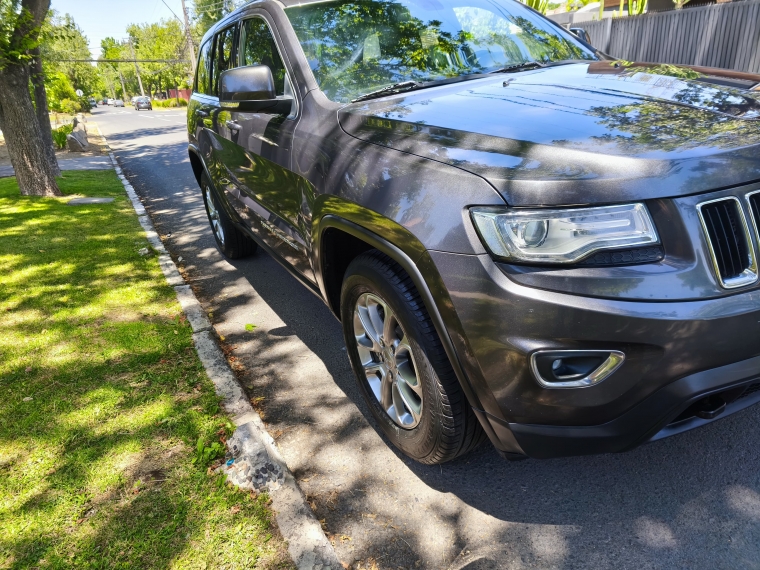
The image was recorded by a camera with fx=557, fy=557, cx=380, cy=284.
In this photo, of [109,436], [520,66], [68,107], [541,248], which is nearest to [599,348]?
[541,248]

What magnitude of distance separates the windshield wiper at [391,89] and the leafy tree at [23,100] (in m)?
6.53

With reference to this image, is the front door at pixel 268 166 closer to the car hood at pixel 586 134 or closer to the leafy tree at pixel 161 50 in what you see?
the car hood at pixel 586 134

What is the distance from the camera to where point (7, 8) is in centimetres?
742

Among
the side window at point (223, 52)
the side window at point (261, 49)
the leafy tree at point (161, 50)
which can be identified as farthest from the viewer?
the leafy tree at point (161, 50)

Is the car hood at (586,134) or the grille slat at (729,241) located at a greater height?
the car hood at (586,134)

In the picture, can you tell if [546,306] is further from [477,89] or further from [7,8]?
[7,8]

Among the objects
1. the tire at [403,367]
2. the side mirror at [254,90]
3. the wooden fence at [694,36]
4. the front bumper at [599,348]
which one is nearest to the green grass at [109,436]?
the tire at [403,367]

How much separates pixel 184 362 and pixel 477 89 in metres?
2.32

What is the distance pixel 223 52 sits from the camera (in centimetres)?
428

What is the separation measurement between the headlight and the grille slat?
0.17 meters

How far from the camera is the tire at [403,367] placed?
201 cm

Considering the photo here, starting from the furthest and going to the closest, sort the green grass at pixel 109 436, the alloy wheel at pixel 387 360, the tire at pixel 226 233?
the tire at pixel 226 233, the alloy wheel at pixel 387 360, the green grass at pixel 109 436

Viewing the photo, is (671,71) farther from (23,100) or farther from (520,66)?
(23,100)

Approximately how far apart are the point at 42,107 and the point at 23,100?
7.67 ft
